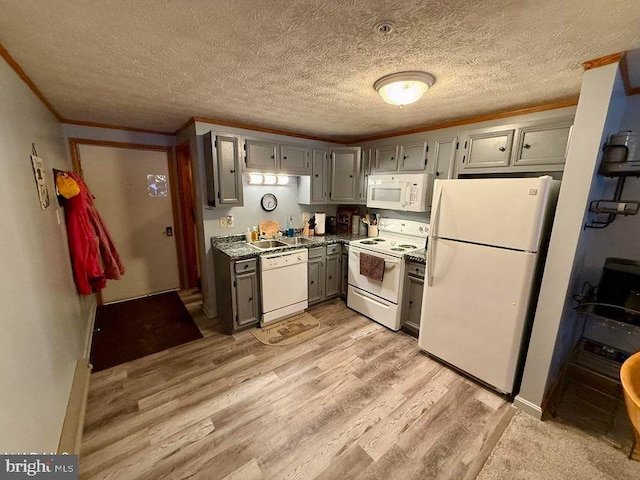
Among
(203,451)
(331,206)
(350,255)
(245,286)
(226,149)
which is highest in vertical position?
(226,149)

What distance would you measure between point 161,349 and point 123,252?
166cm

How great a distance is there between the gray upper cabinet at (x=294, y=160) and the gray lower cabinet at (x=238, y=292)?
4.06 feet

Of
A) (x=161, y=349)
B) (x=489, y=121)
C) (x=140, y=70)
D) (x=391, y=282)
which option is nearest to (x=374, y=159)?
(x=489, y=121)

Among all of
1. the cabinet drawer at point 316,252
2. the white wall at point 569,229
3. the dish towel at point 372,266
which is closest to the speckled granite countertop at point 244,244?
the cabinet drawer at point 316,252

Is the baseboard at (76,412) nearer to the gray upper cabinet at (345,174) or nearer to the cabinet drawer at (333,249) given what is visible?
the cabinet drawer at (333,249)

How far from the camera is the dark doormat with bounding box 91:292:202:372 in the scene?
8.36 ft

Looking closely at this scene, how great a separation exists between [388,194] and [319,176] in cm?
99

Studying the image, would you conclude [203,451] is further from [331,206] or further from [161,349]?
[331,206]

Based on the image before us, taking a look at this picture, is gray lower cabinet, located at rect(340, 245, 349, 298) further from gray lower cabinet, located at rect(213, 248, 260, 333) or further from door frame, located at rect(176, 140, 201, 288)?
door frame, located at rect(176, 140, 201, 288)

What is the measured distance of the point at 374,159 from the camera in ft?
11.4

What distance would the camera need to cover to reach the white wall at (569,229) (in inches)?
59.4

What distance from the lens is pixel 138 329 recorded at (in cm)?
295

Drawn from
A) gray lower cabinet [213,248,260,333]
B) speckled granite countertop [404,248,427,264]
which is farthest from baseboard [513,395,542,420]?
gray lower cabinet [213,248,260,333]

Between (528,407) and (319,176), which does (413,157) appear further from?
(528,407)
